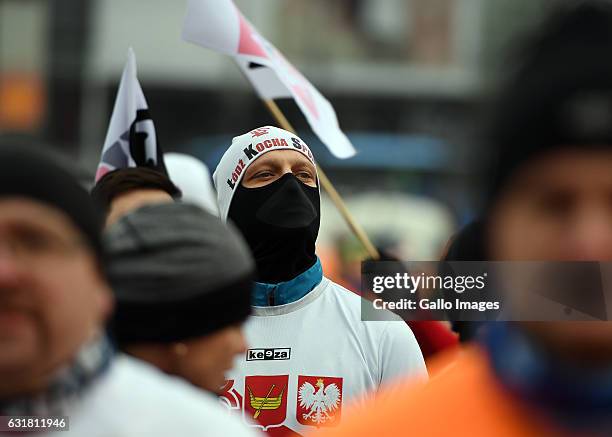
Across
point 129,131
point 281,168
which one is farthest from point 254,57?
point 281,168

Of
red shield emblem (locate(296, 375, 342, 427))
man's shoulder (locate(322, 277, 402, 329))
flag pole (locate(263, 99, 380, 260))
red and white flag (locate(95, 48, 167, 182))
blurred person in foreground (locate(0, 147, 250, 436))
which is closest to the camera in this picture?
blurred person in foreground (locate(0, 147, 250, 436))

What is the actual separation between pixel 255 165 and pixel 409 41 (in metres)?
45.1

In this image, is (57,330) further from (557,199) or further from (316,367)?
(316,367)

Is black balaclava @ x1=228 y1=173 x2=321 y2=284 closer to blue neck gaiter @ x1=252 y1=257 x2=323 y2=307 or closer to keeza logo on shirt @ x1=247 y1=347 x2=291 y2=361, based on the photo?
blue neck gaiter @ x1=252 y1=257 x2=323 y2=307

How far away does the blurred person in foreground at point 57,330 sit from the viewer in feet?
6.25

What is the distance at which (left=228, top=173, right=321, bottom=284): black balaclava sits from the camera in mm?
4145

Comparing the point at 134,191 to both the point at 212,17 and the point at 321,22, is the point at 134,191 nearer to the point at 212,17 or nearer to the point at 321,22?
the point at 212,17

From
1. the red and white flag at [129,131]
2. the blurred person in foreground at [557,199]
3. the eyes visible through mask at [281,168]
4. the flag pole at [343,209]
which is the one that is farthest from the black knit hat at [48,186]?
the red and white flag at [129,131]

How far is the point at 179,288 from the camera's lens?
2475 millimetres

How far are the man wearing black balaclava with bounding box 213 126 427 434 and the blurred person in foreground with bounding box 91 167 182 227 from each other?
0.89 feet

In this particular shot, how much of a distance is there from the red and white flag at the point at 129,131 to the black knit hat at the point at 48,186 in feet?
9.50

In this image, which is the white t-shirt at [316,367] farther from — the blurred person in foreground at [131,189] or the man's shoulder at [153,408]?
the man's shoulder at [153,408]

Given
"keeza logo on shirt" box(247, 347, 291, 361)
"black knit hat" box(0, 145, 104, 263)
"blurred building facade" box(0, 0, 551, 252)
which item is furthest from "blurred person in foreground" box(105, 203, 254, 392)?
"blurred building facade" box(0, 0, 551, 252)

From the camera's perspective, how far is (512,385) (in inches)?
66.7
